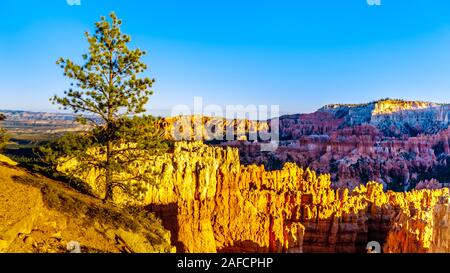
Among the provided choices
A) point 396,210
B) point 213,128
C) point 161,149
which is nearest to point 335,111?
point 213,128

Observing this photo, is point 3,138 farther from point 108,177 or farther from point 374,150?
point 374,150

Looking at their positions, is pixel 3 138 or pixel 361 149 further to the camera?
pixel 361 149

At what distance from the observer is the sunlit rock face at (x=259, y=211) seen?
33.9 m

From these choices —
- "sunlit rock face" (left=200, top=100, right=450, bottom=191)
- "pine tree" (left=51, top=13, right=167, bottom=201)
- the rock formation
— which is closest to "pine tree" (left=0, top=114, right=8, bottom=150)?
"pine tree" (left=51, top=13, right=167, bottom=201)

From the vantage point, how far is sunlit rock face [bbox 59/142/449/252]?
33.9m

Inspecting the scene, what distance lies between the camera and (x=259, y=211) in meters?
37.8

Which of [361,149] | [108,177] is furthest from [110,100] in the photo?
[361,149]

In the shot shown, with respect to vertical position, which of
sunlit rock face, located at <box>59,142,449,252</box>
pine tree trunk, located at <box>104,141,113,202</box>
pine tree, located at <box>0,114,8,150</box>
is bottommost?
sunlit rock face, located at <box>59,142,449,252</box>

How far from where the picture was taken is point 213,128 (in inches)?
3738

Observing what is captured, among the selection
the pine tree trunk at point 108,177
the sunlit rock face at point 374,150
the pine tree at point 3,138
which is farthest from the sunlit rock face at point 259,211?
the sunlit rock face at point 374,150

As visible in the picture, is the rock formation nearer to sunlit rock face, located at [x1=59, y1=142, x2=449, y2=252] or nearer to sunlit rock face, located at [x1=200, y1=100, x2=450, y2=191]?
sunlit rock face, located at [x1=200, y1=100, x2=450, y2=191]

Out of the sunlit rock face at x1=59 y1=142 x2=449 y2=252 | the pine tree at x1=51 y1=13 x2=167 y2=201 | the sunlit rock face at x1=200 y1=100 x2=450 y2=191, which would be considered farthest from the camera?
the sunlit rock face at x1=200 y1=100 x2=450 y2=191
